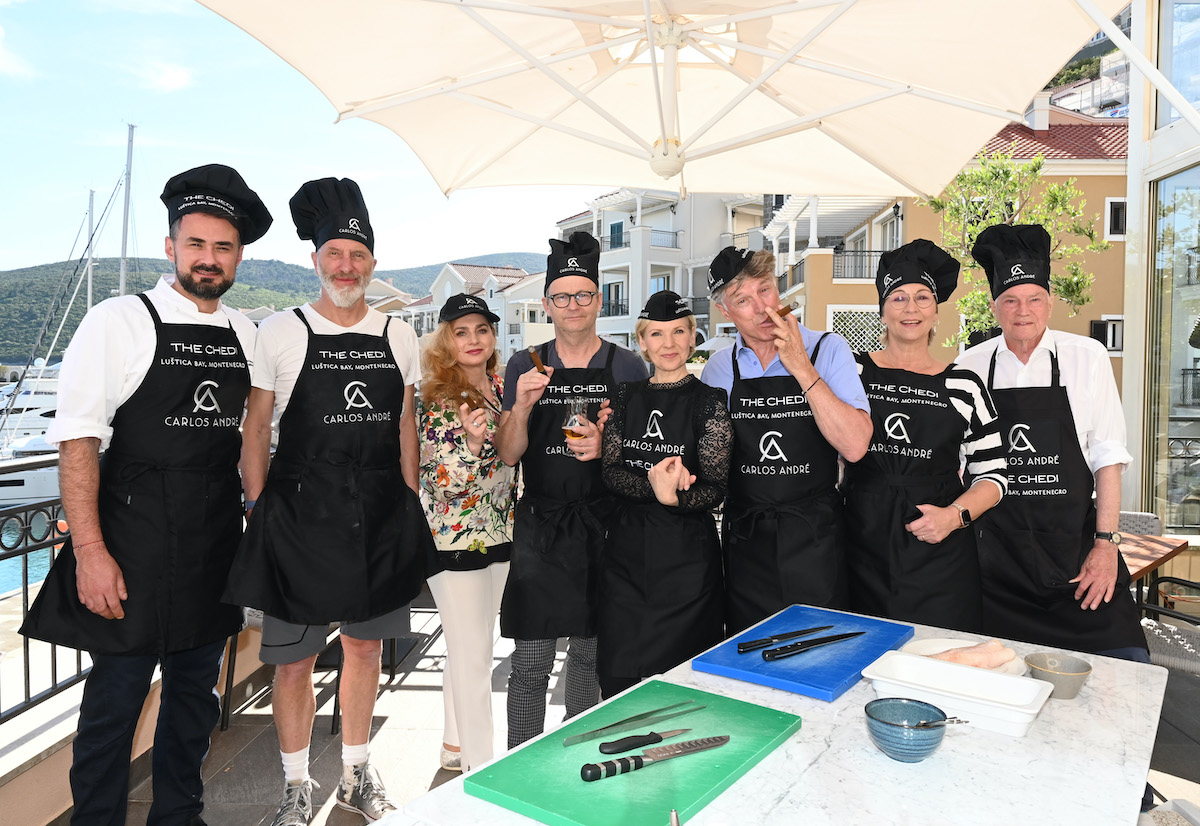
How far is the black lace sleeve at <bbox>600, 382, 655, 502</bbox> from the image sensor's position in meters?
2.61

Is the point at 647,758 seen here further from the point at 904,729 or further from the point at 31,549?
the point at 31,549

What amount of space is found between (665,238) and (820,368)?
2924cm

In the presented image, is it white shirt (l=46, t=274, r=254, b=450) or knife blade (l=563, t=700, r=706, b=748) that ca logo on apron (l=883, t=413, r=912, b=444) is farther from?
white shirt (l=46, t=274, r=254, b=450)

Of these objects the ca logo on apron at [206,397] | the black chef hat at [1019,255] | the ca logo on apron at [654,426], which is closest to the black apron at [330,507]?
the ca logo on apron at [206,397]

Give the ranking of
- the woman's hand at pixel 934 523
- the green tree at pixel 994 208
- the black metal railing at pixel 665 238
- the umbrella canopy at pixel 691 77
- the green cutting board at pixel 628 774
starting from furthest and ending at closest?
the black metal railing at pixel 665 238
the green tree at pixel 994 208
the umbrella canopy at pixel 691 77
the woman's hand at pixel 934 523
the green cutting board at pixel 628 774

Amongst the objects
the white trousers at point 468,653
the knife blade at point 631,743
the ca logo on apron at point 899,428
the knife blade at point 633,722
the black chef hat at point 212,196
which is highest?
the black chef hat at point 212,196

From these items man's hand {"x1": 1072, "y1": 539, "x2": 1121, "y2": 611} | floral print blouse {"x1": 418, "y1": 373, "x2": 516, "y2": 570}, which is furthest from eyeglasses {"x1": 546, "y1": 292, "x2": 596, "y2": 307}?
man's hand {"x1": 1072, "y1": 539, "x2": 1121, "y2": 611}

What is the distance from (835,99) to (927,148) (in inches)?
21.9

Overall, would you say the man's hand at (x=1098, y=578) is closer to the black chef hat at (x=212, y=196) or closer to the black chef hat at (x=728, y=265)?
the black chef hat at (x=728, y=265)

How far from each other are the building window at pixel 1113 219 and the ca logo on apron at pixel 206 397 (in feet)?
61.8

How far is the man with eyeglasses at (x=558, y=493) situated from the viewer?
9.14 ft

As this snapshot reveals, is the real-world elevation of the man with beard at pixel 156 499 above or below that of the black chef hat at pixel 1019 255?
below

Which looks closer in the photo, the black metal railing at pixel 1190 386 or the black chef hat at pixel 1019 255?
the black chef hat at pixel 1019 255

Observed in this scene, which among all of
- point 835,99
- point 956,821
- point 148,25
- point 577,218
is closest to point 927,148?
point 835,99
